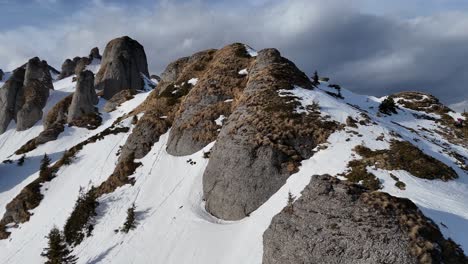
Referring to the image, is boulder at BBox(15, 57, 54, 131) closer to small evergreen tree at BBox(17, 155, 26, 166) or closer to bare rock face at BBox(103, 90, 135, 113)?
bare rock face at BBox(103, 90, 135, 113)

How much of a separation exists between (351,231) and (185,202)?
58.9 ft

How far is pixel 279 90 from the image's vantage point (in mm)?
40562

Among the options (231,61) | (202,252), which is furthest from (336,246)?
(231,61)

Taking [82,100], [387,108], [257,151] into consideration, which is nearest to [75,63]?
[82,100]

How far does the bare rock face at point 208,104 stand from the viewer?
4138 centimetres

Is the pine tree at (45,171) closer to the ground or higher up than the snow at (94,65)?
closer to the ground

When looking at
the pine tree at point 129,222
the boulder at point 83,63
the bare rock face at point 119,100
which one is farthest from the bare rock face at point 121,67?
the pine tree at point 129,222

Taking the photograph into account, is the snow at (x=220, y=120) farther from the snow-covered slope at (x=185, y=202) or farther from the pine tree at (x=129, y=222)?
the pine tree at (x=129, y=222)

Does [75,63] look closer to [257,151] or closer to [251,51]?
[251,51]

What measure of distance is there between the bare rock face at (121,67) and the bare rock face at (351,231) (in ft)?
307

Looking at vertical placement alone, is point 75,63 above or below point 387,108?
above

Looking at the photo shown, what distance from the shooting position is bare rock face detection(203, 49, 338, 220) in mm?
29219

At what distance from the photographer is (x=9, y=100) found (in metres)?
103

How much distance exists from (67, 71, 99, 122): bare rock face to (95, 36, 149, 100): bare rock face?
14153mm
